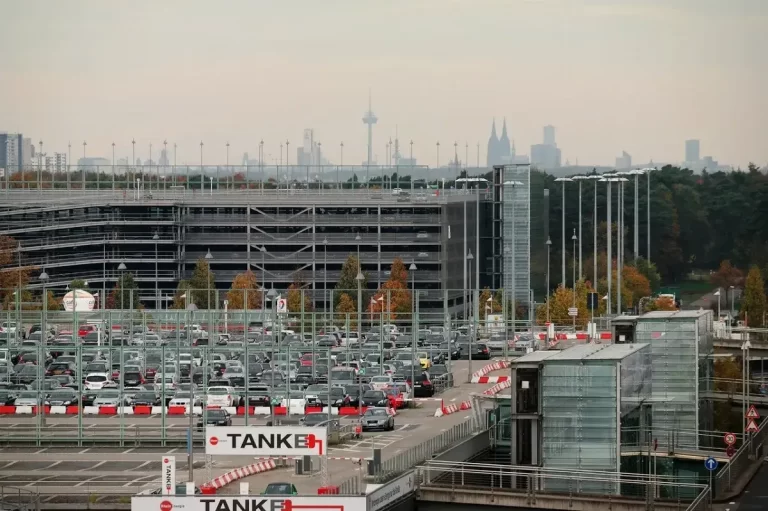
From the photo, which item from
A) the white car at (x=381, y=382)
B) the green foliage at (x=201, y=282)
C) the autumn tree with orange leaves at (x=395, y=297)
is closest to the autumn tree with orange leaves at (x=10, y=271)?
the green foliage at (x=201, y=282)

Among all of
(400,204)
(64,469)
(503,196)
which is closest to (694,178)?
(503,196)

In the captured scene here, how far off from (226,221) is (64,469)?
2543 inches

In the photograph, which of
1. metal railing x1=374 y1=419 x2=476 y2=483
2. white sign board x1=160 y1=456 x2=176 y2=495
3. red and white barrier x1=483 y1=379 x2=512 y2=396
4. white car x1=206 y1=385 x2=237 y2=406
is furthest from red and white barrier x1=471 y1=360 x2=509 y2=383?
white sign board x1=160 y1=456 x2=176 y2=495

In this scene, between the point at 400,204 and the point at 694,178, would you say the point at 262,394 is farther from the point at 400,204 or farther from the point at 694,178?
the point at 694,178

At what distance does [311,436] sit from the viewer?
1010 inches

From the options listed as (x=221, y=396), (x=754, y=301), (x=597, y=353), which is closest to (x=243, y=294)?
(x=754, y=301)

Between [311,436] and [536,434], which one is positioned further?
[536,434]

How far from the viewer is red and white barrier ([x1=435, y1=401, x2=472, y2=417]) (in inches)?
1658

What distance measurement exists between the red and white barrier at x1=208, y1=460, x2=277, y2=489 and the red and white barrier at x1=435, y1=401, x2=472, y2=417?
36.1 feet

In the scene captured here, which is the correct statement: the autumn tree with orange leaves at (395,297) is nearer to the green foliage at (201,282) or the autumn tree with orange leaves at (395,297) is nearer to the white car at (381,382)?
the green foliage at (201,282)

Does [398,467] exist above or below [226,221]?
below

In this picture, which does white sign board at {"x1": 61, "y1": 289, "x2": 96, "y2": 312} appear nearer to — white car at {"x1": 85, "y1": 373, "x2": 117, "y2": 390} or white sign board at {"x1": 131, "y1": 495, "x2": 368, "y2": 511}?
white car at {"x1": 85, "y1": 373, "x2": 117, "y2": 390}

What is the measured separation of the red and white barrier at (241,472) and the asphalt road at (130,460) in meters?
0.17

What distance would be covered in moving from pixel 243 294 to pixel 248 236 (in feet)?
66.2
